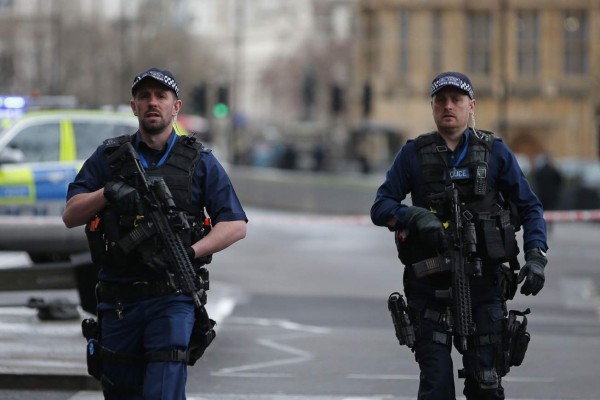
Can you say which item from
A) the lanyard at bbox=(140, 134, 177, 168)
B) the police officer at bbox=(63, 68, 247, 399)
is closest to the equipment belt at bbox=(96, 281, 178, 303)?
the police officer at bbox=(63, 68, 247, 399)

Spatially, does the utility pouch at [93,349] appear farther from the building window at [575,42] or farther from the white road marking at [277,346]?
the building window at [575,42]

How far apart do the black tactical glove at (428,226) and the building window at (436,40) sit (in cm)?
5839

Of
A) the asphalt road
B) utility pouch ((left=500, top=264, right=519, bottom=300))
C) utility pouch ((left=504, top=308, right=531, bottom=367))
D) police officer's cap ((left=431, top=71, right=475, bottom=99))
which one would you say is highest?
police officer's cap ((left=431, top=71, right=475, bottom=99))

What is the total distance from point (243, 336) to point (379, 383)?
9.43ft

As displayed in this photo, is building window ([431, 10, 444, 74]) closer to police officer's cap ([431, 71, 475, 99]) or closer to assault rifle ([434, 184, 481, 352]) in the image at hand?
police officer's cap ([431, 71, 475, 99])

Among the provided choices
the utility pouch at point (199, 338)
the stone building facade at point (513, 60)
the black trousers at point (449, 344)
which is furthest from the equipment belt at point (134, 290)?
the stone building facade at point (513, 60)

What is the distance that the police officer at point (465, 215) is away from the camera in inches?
295

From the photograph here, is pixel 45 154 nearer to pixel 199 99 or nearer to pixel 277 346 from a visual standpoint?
pixel 277 346

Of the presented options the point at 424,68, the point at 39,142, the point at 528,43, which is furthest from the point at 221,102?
the point at 39,142

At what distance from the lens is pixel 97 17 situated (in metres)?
76.6

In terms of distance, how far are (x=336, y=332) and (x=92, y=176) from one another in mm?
7028

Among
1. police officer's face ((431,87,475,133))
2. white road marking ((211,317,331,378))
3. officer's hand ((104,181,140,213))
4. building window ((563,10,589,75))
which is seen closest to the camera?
officer's hand ((104,181,140,213))

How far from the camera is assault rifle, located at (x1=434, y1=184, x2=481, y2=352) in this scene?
742 centimetres

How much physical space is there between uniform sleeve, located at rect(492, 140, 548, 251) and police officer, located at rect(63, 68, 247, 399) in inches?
51.4
